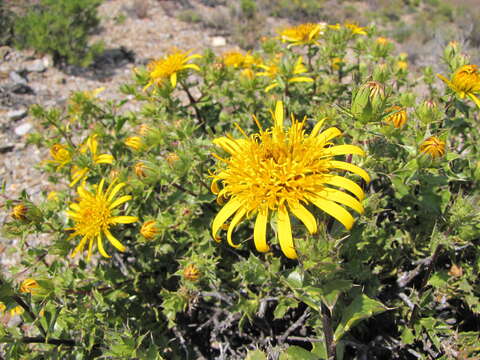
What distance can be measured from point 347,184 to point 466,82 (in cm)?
160

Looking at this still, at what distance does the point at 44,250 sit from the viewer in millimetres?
3029

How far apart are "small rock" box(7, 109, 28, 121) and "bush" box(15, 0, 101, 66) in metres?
1.99

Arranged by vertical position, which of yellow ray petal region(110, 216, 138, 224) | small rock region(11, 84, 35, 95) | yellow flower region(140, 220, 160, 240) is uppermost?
yellow ray petal region(110, 216, 138, 224)

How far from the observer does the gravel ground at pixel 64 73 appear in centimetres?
521

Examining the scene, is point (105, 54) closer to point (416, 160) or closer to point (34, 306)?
point (34, 306)

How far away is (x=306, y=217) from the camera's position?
172cm

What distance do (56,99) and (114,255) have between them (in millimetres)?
4678

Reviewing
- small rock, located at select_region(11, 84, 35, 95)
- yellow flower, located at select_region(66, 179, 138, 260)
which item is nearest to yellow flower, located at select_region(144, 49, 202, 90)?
yellow flower, located at select_region(66, 179, 138, 260)

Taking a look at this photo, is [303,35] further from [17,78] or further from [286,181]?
[17,78]

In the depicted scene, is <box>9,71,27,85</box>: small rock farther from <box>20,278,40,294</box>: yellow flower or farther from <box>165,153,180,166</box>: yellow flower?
<box>165,153,180,166</box>: yellow flower

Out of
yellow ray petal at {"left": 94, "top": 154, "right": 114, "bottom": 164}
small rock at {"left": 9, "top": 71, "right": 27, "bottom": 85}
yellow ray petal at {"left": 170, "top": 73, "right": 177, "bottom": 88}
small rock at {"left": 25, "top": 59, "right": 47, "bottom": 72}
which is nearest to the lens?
yellow ray petal at {"left": 94, "top": 154, "right": 114, "bottom": 164}

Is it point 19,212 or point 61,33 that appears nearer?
point 19,212

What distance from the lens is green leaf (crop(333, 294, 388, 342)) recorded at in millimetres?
1701

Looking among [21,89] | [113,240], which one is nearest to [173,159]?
[113,240]
